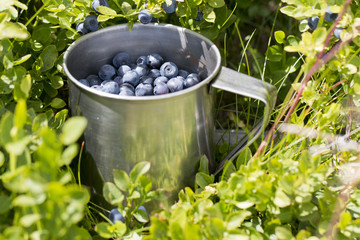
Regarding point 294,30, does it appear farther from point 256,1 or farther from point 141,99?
point 141,99

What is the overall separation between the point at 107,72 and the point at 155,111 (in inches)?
11.3

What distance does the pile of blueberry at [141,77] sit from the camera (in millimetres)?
1134

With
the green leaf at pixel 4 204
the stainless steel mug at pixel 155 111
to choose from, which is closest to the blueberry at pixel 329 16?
the stainless steel mug at pixel 155 111

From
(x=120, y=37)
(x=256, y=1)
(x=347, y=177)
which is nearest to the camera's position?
(x=347, y=177)

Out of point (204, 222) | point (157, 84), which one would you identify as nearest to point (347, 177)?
point (204, 222)

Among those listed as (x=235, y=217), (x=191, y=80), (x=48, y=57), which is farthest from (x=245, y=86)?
(x=48, y=57)

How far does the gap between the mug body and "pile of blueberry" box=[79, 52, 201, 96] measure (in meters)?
0.03

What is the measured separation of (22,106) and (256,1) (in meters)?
1.37

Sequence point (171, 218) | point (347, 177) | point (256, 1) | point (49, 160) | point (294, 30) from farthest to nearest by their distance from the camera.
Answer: point (256, 1) < point (294, 30) < point (347, 177) < point (171, 218) < point (49, 160)

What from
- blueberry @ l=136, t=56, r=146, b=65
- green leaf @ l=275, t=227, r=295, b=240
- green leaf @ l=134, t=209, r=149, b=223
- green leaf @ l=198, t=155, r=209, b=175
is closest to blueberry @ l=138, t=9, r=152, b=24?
blueberry @ l=136, t=56, r=146, b=65

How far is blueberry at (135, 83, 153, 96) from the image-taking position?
1129 millimetres

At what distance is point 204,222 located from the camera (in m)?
0.94

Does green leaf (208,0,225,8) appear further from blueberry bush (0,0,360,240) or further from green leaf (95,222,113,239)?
green leaf (95,222,113,239)

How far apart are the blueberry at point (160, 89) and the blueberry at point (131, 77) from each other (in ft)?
0.21
